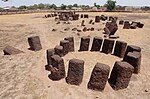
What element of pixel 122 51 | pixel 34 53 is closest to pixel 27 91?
pixel 34 53

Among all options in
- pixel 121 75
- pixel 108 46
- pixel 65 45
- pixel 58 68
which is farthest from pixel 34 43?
pixel 121 75

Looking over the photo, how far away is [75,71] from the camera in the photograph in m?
6.80

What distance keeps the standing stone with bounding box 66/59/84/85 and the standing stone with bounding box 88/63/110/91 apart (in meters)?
0.42

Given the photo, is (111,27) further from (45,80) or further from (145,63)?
(45,80)

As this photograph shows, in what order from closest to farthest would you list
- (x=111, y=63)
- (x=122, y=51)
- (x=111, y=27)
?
(x=111, y=63), (x=122, y=51), (x=111, y=27)

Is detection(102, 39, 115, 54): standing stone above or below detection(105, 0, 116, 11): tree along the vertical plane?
above

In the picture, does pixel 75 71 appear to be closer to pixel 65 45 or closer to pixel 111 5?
pixel 65 45

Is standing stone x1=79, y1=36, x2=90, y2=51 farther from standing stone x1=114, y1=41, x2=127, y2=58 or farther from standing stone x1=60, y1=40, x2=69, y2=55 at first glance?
standing stone x1=114, y1=41, x2=127, y2=58

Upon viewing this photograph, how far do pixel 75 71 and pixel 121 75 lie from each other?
1.39 m

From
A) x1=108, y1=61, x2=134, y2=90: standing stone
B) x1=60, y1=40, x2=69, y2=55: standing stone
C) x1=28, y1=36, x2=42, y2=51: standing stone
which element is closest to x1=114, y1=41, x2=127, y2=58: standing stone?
x1=60, y1=40, x2=69, y2=55: standing stone

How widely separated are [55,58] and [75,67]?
2.59 ft

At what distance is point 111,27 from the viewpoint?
656 inches

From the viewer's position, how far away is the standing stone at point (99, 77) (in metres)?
6.45

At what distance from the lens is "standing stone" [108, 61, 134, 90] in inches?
261
